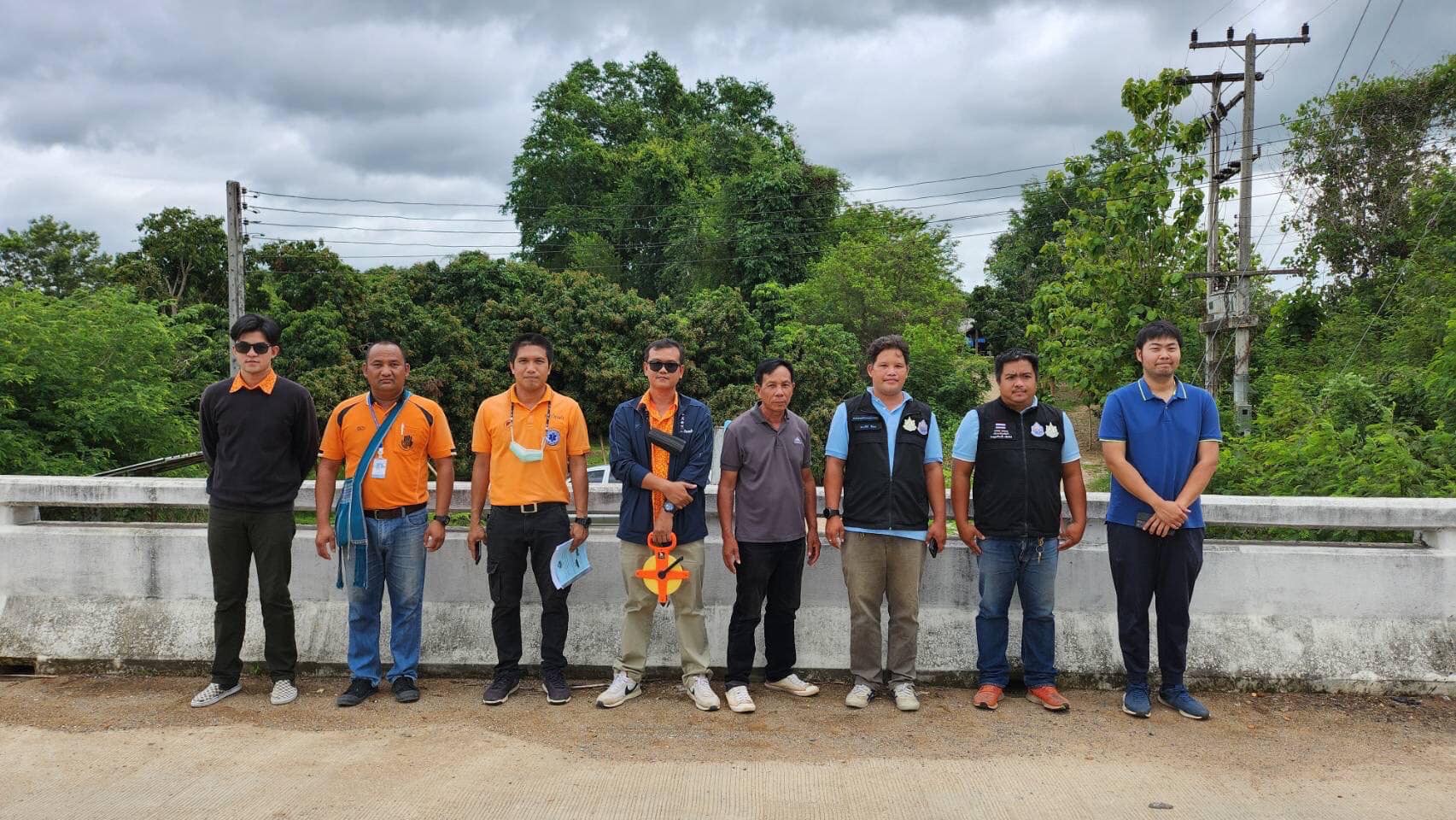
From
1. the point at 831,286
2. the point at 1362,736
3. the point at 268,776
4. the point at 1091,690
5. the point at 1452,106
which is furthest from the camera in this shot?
the point at 831,286

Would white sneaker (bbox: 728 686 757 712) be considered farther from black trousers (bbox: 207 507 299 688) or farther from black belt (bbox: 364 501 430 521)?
black trousers (bbox: 207 507 299 688)

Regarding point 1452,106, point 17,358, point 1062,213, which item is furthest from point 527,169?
point 17,358

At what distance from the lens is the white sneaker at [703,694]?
4664 millimetres

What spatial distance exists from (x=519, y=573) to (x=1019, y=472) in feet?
8.31

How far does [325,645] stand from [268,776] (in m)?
1.33

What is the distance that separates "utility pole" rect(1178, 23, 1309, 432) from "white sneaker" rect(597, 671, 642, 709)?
17551 millimetres

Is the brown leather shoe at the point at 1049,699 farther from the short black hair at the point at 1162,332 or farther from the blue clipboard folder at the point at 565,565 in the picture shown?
the blue clipboard folder at the point at 565,565

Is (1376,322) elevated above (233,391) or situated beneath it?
elevated above

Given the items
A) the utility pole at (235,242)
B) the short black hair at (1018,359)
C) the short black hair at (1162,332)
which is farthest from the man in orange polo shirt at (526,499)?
the utility pole at (235,242)

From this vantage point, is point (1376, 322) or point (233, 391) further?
point (1376, 322)

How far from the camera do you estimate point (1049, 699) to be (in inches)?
184

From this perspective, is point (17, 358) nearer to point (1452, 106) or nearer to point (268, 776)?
point (268, 776)

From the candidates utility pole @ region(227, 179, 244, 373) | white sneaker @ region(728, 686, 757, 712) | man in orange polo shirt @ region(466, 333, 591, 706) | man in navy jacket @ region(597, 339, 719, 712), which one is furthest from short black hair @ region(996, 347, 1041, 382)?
utility pole @ region(227, 179, 244, 373)

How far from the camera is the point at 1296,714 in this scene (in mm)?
4582
